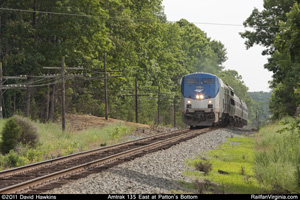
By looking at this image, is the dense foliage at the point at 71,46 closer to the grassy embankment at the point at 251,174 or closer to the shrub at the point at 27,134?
the shrub at the point at 27,134

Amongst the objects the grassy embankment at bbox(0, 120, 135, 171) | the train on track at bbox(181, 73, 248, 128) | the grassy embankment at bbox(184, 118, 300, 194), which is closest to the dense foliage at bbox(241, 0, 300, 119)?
the train on track at bbox(181, 73, 248, 128)

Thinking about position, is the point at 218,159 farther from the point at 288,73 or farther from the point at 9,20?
the point at 9,20

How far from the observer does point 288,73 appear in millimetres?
35500

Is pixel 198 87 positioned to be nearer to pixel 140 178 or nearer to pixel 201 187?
pixel 140 178

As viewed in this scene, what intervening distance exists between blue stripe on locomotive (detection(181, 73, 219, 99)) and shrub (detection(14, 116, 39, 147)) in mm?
13281

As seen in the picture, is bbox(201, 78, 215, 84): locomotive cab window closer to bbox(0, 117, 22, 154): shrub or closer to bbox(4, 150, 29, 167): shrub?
bbox(0, 117, 22, 154): shrub

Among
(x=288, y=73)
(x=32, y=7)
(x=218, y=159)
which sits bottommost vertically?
(x=218, y=159)

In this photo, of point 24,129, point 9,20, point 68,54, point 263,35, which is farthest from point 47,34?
point 263,35

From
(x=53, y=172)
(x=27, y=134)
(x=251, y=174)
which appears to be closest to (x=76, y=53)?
(x=27, y=134)

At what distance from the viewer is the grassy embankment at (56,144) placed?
49.7 feet

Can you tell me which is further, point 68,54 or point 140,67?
point 140,67

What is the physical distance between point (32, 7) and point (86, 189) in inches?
1121

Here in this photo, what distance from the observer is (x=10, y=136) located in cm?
1803

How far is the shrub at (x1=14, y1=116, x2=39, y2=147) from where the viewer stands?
19206mm
